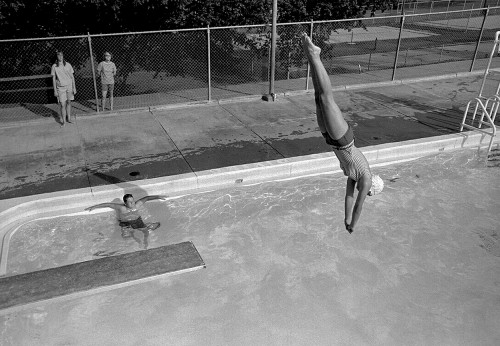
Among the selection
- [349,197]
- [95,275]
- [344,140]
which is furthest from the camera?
[95,275]

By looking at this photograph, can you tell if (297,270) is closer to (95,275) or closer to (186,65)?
(95,275)

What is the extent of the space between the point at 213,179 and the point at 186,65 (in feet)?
23.2

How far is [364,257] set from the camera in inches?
305

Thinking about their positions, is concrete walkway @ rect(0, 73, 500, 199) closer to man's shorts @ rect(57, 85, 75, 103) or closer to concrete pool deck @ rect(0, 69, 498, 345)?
concrete pool deck @ rect(0, 69, 498, 345)

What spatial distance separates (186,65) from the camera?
589 inches

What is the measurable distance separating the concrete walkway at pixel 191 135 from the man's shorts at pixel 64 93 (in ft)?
2.52

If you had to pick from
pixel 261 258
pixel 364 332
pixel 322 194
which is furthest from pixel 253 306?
pixel 322 194

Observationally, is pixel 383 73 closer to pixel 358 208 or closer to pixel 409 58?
pixel 409 58

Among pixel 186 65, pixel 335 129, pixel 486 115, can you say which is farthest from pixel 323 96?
pixel 186 65

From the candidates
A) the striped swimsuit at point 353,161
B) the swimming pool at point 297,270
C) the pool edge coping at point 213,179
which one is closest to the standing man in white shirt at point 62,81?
the pool edge coping at point 213,179

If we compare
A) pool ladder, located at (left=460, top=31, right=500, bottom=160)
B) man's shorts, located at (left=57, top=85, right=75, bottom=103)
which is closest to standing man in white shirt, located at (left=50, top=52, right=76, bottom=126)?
man's shorts, located at (left=57, top=85, right=75, bottom=103)

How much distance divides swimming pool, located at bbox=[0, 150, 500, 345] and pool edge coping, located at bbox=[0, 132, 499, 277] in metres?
0.19

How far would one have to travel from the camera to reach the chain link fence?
12773 millimetres

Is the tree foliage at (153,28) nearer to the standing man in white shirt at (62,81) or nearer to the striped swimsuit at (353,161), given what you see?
the standing man in white shirt at (62,81)
